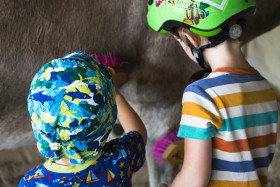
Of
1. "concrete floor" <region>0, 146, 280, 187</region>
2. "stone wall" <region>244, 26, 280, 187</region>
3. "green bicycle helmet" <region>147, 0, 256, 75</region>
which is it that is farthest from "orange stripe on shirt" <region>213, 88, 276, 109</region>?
"stone wall" <region>244, 26, 280, 187</region>

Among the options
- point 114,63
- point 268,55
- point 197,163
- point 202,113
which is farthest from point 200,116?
point 268,55

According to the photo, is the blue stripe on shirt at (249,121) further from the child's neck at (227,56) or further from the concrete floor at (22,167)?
the concrete floor at (22,167)

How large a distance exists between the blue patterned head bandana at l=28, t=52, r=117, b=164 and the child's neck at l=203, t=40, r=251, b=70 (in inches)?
10.8

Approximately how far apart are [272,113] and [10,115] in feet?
2.54

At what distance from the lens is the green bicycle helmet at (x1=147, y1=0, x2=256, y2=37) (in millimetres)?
667

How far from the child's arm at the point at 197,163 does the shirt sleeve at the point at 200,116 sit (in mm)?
22

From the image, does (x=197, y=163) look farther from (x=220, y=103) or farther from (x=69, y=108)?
(x=69, y=108)

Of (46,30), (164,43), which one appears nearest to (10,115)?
(46,30)

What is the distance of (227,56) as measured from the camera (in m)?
0.70

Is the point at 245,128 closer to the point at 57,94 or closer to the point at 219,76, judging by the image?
the point at 219,76

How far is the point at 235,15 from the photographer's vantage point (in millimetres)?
687

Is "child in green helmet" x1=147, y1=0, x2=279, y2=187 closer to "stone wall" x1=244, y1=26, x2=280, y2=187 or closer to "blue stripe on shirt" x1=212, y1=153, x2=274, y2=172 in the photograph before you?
"blue stripe on shirt" x1=212, y1=153, x2=274, y2=172

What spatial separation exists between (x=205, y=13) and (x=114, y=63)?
343mm

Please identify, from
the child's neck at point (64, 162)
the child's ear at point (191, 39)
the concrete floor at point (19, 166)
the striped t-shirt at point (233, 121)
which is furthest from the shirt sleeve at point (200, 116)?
the concrete floor at point (19, 166)
